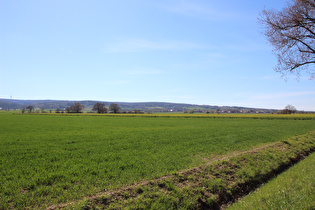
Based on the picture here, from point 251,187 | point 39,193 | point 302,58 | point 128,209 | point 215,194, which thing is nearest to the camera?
point 128,209

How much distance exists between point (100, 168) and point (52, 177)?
2.48 m

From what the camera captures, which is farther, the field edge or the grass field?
the field edge

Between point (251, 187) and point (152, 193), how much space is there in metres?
5.99

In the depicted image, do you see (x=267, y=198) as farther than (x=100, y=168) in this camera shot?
No

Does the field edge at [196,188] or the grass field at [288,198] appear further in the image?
the field edge at [196,188]

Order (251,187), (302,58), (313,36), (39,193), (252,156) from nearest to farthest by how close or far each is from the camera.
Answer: (39,193) < (251,187) < (252,156) < (313,36) < (302,58)

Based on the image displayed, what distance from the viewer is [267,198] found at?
25.8 feet

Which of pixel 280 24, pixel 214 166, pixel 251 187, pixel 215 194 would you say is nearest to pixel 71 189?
pixel 215 194

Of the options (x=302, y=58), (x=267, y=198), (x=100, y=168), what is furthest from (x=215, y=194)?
(x=302, y=58)

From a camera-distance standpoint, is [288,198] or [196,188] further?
[196,188]

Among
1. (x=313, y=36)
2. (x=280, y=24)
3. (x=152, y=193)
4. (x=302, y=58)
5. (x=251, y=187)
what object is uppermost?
(x=280, y=24)

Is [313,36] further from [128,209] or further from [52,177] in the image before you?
[52,177]

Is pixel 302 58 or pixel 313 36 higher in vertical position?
pixel 313 36

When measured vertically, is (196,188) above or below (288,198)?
below
